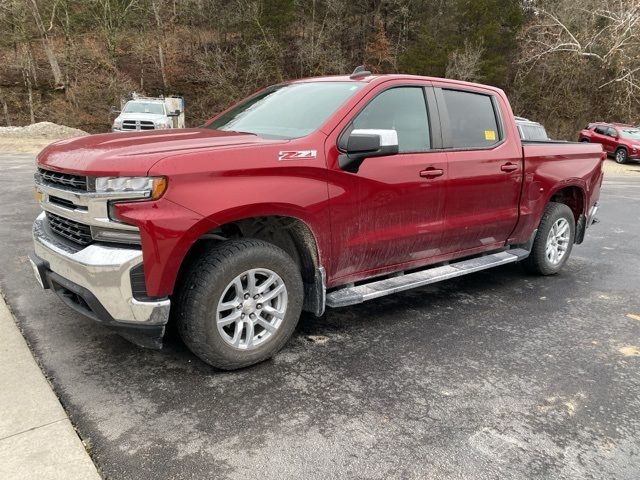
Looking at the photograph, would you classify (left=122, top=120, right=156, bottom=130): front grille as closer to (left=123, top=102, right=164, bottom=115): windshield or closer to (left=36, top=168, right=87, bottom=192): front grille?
(left=123, top=102, right=164, bottom=115): windshield

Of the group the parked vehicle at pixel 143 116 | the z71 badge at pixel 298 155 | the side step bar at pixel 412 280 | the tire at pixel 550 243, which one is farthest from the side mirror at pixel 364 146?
the parked vehicle at pixel 143 116

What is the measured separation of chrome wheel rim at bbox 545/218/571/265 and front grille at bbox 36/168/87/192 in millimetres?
4552

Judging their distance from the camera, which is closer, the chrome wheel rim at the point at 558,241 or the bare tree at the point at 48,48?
the chrome wheel rim at the point at 558,241

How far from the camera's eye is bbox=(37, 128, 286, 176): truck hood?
9.05ft

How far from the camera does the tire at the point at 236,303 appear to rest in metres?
2.98

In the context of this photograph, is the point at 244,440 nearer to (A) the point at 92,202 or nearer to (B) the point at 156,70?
(A) the point at 92,202

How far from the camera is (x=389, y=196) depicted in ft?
12.3

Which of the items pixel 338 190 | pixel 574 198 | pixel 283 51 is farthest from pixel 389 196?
pixel 283 51

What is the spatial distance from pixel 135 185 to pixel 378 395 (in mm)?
1832

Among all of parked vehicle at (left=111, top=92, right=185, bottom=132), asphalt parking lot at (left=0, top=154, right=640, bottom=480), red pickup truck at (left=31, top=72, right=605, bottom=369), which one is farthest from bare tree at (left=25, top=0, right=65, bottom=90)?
red pickup truck at (left=31, top=72, right=605, bottom=369)

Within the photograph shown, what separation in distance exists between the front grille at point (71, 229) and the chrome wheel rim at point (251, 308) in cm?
85

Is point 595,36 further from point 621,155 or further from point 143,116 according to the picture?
point 143,116

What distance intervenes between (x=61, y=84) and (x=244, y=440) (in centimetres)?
3583

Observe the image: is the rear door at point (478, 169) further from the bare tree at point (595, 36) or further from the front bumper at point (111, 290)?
the bare tree at point (595, 36)
